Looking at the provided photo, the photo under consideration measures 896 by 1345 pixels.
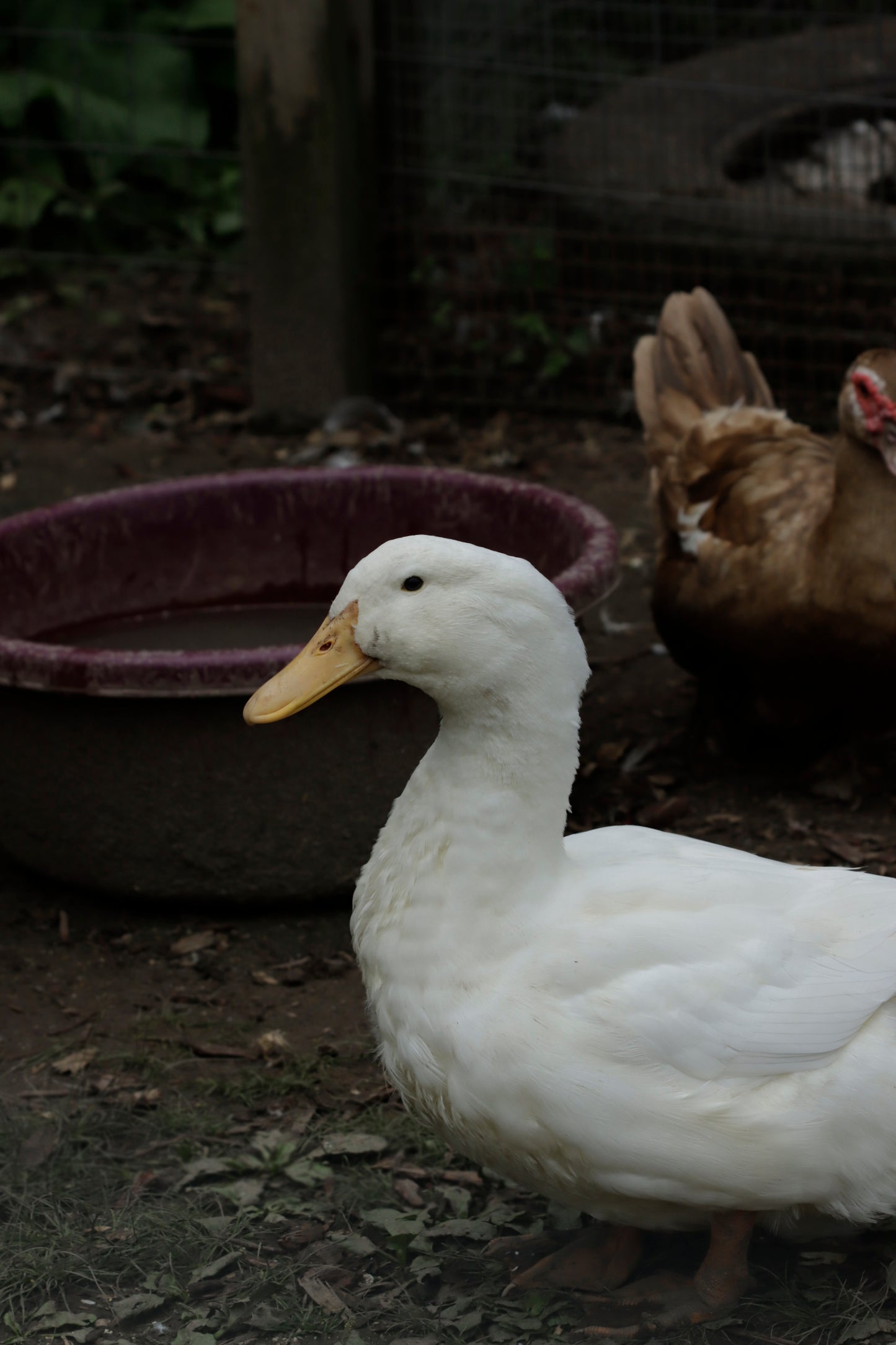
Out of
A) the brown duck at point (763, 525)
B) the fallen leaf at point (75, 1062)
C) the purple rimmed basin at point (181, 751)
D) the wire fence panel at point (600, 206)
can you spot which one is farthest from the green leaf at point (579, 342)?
the fallen leaf at point (75, 1062)

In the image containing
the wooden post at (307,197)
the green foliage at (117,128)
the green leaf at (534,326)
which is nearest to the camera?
the wooden post at (307,197)

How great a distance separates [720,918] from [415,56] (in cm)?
409

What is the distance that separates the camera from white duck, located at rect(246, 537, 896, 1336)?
2.18 metres

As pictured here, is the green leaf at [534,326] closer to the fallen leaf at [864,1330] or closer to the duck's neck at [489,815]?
the duck's neck at [489,815]

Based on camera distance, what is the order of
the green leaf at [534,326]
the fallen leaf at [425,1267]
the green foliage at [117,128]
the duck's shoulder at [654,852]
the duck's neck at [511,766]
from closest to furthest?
the duck's neck at [511,766]
the duck's shoulder at [654,852]
the fallen leaf at [425,1267]
the green leaf at [534,326]
the green foliage at [117,128]

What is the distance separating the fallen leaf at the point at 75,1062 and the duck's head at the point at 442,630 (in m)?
1.14

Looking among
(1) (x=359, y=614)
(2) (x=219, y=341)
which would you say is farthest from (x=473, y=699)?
(2) (x=219, y=341)

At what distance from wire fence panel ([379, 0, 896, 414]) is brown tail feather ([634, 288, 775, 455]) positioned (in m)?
1.23

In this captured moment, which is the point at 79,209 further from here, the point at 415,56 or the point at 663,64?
the point at 663,64

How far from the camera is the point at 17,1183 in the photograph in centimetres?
279

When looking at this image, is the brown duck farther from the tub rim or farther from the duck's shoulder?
the duck's shoulder

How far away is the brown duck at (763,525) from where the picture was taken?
3.49m

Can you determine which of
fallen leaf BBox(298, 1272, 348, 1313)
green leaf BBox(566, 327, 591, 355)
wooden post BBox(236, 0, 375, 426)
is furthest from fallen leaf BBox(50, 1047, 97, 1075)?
green leaf BBox(566, 327, 591, 355)

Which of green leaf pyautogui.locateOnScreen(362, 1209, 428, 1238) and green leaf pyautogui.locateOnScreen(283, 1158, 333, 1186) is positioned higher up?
green leaf pyautogui.locateOnScreen(283, 1158, 333, 1186)
